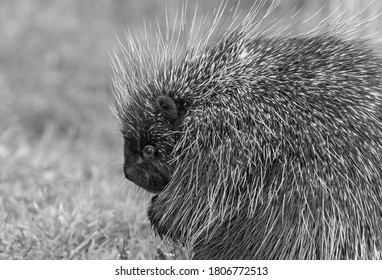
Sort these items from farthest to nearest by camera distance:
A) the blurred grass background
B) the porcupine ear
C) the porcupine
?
the blurred grass background < the porcupine ear < the porcupine

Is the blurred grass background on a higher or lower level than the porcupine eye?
lower

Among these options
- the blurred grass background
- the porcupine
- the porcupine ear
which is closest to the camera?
the porcupine

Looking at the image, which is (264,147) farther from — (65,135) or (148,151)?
(65,135)

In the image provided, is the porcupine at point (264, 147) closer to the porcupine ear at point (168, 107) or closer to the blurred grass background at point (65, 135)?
the porcupine ear at point (168, 107)

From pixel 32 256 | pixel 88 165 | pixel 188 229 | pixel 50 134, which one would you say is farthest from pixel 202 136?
pixel 50 134

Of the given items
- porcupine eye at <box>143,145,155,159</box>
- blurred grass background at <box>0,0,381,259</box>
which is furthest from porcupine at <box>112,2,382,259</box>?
blurred grass background at <box>0,0,381,259</box>

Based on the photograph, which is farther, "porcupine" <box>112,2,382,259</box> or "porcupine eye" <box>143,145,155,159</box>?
"porcupine eye" <box>143,145,155,159</box>

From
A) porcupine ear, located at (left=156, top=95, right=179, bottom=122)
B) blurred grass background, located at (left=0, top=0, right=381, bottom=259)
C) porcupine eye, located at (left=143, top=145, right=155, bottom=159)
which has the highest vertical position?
porcupine ear, located at (left=156, top=95, right=179, bottom=122)

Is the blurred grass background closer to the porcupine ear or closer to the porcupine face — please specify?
the porcupine face
